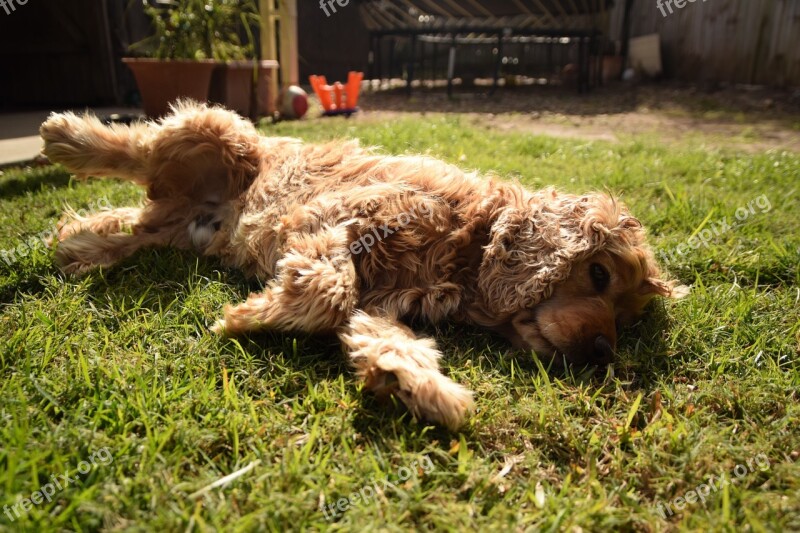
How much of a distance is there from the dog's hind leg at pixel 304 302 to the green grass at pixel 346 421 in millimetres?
82

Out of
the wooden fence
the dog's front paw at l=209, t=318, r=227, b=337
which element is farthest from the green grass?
the wooden fence

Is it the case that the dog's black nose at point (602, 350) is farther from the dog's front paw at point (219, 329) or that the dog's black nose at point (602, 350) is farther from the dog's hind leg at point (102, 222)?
the dog's hind leg at point (102, 222)

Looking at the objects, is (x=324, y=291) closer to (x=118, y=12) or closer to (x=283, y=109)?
(x=283, y=109)

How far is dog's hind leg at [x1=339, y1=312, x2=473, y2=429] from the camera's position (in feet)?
6.03

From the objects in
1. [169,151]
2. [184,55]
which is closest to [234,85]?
[184,55]

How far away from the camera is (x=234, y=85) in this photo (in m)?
6.98

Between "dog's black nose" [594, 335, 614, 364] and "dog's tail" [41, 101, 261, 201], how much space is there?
2.09 meters

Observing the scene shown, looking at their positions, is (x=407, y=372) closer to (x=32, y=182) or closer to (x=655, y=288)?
(x=655, y=288)

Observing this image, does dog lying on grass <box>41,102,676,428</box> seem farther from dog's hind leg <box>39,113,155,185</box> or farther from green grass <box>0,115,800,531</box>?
green grass <box>0,115,800,531</box>

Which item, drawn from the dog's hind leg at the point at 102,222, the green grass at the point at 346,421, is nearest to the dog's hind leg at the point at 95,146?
the dog's hind leg at the point at 102,222

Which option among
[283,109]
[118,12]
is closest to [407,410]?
[283,109]

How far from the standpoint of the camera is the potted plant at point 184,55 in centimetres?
586

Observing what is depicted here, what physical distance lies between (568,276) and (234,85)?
597 cm

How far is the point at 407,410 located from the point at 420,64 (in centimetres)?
1268
